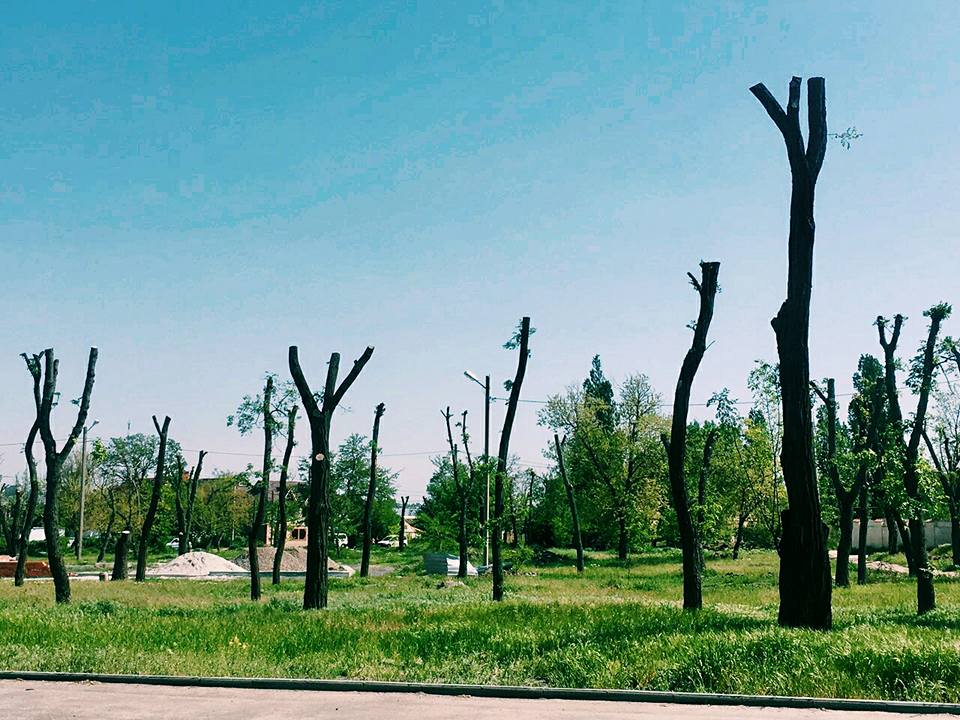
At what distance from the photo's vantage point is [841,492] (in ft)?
90.4

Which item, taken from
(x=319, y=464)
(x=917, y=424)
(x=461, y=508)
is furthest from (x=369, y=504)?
(x=917, y=424)

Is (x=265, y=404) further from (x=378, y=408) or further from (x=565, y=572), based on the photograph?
(x=565, y=572)

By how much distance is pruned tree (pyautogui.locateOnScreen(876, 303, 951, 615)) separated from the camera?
2028 centimetres

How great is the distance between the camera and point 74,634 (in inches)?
583

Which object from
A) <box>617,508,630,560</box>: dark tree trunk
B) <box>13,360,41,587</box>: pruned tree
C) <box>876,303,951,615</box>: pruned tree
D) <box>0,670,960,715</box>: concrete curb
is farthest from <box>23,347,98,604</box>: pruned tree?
<box>617,508,630,560</box>: dark tree trunk

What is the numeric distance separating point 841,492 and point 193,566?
→ 3464cm

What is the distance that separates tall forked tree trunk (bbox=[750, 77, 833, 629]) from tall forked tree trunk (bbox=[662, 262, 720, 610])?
13.2 feet

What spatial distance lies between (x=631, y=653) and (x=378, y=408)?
35.0 metres

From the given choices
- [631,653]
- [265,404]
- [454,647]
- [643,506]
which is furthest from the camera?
[643,506]

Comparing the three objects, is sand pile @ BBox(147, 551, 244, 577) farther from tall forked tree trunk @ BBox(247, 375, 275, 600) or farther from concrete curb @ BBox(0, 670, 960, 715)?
concrete curb @ BBox(0, 670, 960, 715)

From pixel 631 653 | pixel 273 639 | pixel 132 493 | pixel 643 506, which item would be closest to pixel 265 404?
pixel 273 639

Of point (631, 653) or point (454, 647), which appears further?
point (454, 647)

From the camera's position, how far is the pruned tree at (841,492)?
2672 centimetres

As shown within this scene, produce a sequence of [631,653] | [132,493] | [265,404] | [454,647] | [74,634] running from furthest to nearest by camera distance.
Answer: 1. [132,493]
2. [265,404]
3. [74,634]
4. [454,647]
5. [631,653]
